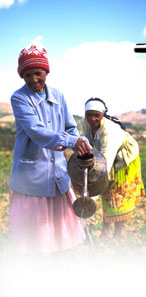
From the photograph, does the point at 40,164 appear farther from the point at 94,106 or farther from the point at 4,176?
the point at 4,176

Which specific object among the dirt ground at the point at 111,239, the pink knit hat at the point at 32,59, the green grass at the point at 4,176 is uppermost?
the pink knit hat at the point at 32,59

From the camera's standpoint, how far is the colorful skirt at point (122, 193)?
140 inches

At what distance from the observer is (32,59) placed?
2.21 metres

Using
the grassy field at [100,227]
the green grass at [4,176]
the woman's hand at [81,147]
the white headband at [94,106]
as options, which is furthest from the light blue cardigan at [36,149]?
the green grass at [4,176]

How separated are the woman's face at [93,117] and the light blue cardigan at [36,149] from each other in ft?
1.98

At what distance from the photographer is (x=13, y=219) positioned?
2.52 metres

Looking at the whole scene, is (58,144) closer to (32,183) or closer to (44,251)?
(32,183)

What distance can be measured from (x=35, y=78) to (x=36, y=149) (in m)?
0.49

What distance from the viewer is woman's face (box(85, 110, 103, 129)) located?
3.03 meters

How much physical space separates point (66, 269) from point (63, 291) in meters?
0.22

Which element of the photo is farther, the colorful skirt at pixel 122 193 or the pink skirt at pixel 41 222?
the colorful skirt at pixel 122 193

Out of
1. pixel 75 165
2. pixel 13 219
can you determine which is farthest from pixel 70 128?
pixel 13 219

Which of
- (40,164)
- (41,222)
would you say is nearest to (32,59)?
(40,164)

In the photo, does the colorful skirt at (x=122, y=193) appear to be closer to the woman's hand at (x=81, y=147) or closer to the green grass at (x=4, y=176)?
the woman's hand at (x=81, y=147)
